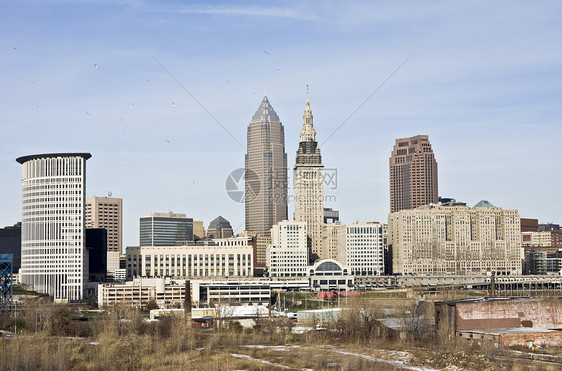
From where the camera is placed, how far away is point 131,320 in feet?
267

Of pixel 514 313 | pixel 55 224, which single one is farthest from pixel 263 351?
pixel 55 224

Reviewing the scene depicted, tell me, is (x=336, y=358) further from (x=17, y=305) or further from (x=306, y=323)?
(x=17, y=305)

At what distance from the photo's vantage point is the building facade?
18388 centimetres

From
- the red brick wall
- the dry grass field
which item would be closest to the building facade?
the dry grass field

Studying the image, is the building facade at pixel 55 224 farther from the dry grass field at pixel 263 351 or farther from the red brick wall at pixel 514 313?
the red brick wall at pixel 514 313

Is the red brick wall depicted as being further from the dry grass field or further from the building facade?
the building facade

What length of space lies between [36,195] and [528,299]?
467ft

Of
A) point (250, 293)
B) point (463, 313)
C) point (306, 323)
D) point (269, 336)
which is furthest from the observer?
point (250, 293)

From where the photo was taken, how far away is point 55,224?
7372 inches

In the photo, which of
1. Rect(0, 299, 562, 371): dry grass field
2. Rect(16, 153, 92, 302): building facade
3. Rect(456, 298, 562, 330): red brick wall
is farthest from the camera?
Rect(16, 153, 92, 302): building facade

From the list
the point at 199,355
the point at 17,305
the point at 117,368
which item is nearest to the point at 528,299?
the point at 199,355

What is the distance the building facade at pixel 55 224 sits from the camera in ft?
603

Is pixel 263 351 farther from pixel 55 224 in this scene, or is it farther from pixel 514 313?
pixel 55 224

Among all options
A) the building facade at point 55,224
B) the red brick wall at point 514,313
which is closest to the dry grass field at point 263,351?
the red brick wall at point 514,313
